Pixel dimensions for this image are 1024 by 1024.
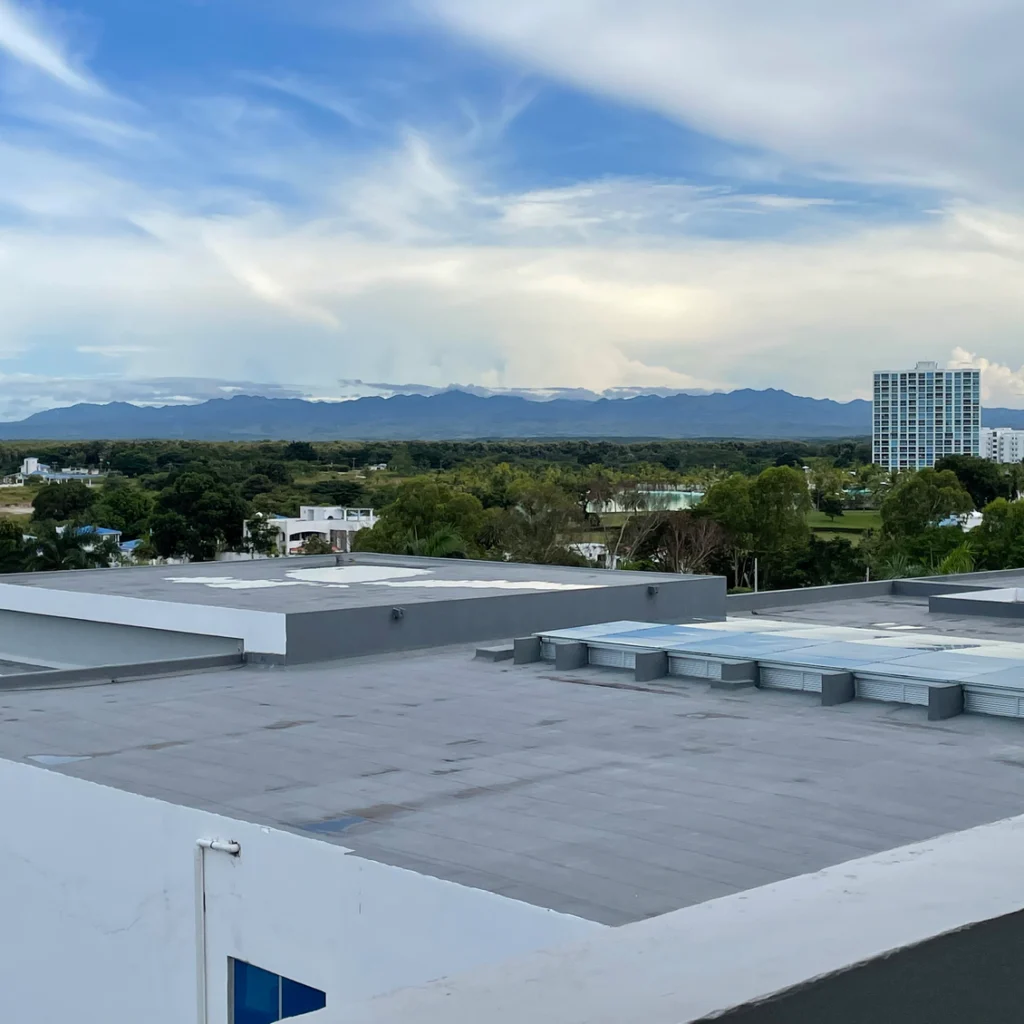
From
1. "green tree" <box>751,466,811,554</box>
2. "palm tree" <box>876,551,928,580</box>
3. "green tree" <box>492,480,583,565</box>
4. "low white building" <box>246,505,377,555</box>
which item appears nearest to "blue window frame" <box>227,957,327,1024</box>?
"palm tree" <box>876,551,928,580</box>

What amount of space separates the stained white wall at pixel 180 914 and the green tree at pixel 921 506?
60.9 meters

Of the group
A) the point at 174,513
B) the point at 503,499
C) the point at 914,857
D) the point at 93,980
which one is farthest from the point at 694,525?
the point at 914,857

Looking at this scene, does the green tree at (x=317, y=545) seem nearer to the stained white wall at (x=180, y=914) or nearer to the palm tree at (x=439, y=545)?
the palm tree at (x=439, y=545)

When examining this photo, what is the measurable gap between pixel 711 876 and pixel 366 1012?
5.08 m

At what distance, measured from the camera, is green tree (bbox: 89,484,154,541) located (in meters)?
69.9

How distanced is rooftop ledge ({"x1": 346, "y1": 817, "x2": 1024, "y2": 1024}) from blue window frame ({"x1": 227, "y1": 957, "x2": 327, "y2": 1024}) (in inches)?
Result: 217

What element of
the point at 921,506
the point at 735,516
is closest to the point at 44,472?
the point at 735,516

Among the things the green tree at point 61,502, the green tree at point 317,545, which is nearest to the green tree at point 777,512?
the green tree at point 317,545

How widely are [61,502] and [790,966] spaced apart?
3069 inches

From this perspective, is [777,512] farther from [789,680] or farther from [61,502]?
[789,680]

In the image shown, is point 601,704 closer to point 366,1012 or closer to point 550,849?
point 550,849

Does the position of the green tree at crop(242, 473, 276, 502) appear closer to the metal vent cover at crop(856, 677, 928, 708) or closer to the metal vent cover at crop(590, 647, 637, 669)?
the metal vent cover at crop(590, 647, 637, 669)

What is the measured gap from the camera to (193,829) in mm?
7820

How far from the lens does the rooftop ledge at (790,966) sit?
1.78 m
